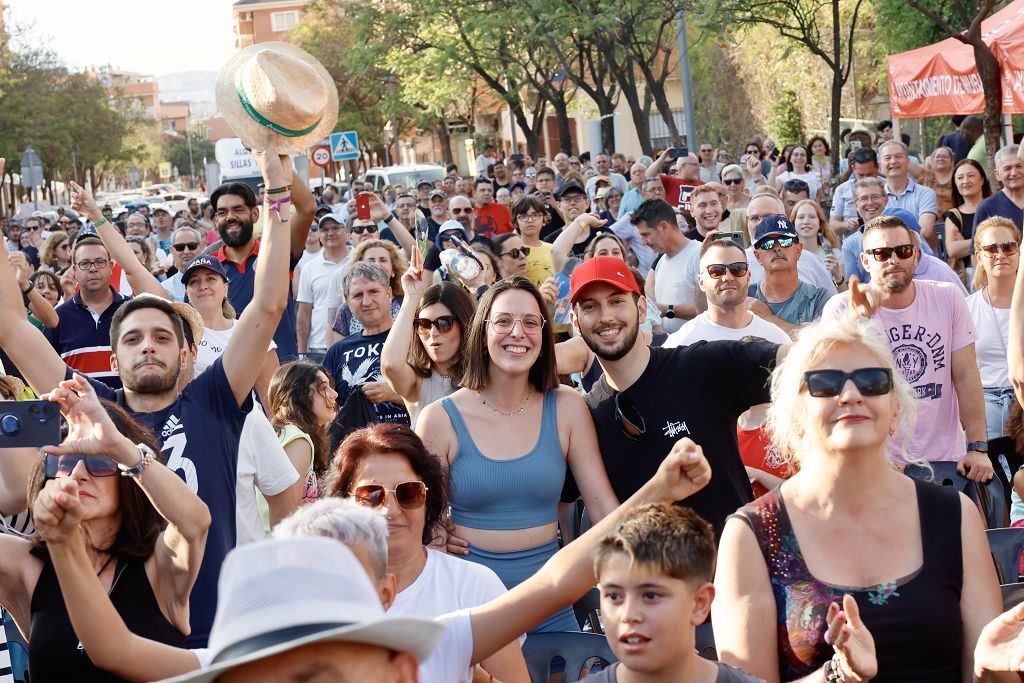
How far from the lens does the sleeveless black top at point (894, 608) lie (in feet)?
10.9

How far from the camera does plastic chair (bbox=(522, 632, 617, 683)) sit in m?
4.32

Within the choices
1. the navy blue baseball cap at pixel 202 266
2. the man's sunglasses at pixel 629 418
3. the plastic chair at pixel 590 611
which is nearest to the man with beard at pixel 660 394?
the man's sunglasses at pixel 629 418

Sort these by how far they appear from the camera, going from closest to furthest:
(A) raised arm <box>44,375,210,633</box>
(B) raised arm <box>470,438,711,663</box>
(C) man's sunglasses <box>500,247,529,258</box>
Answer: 1. (B) raised arm <box>470,438,711,663</box>
2. (A) raised arm <box>44,375,210,633</box>
3. (C) man's sunglasses <box>500,247,529,258</box>

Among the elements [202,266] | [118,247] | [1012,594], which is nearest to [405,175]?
[202,266]

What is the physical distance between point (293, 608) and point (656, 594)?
1323mm

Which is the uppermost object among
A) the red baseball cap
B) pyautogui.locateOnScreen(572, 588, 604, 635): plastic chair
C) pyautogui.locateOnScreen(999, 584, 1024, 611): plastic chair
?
the red baseball cap

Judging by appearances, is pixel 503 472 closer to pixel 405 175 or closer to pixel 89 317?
pixel 89 317

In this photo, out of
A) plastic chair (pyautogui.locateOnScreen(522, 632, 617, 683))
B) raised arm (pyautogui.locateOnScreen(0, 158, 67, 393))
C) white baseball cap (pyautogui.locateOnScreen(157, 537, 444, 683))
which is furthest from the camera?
raised arm (pyautogui.locateOnScreen(0, 158, 67, 393))

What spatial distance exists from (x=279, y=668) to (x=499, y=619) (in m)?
1.44

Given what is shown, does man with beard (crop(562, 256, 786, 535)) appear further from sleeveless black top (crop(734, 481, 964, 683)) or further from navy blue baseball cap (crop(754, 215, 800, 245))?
navy blue baseball cap (crop(754, 215, 800, 245))

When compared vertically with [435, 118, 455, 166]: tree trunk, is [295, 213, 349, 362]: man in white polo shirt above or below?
below

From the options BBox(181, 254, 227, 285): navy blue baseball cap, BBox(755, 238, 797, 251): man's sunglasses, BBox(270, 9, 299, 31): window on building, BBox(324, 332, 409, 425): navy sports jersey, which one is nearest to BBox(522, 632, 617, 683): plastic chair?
BBox(324, 332, 409, 425): navy sports jersey

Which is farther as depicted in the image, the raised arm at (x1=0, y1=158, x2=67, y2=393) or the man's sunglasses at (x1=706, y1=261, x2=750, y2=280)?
the man's sunglasses at (x1=706, y1=261, x2=750, y2=280)

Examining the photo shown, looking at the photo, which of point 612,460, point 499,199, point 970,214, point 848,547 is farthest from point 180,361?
point 499,199
